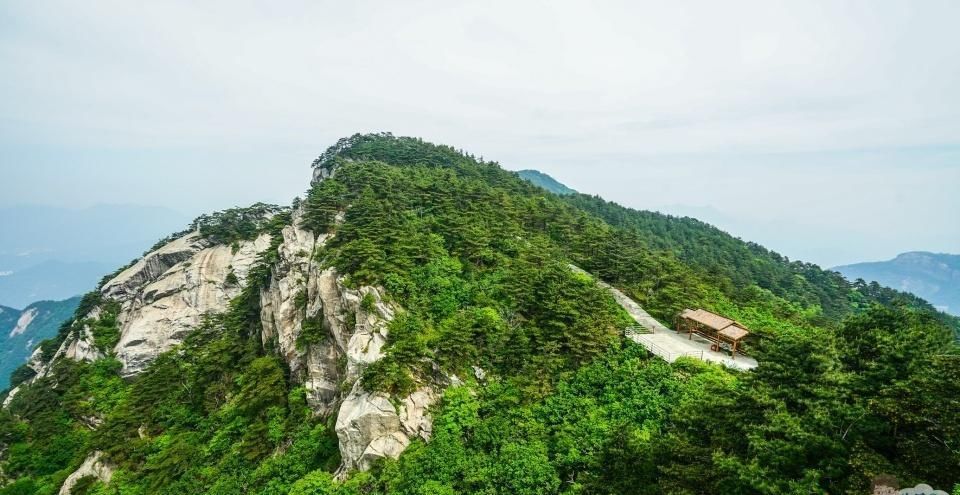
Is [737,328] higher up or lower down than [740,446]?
higher up

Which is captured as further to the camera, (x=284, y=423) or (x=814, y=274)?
(x=814, y=274)

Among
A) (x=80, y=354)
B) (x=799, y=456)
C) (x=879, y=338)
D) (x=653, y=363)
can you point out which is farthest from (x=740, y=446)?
(x=80, y=354)

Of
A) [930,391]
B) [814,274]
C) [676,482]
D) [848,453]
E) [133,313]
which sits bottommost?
[133,313]

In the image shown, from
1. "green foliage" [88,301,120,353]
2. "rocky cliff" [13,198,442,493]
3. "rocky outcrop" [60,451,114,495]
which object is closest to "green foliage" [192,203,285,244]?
"rocky cliff" [13,198,442,493]

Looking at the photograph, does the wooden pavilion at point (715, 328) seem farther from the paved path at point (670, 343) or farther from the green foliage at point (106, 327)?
the green foliage at point (106, 327)

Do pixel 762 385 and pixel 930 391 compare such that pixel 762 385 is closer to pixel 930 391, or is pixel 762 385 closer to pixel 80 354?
pixel 930 391

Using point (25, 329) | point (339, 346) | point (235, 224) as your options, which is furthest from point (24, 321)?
point (339, 346)

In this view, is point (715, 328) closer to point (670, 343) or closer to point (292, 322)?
point (670, 343)

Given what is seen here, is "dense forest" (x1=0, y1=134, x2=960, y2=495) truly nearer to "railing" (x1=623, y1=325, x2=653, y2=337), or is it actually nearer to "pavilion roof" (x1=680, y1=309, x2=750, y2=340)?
"railing" (x1=623, y1=325, x2=653, y2=337)
